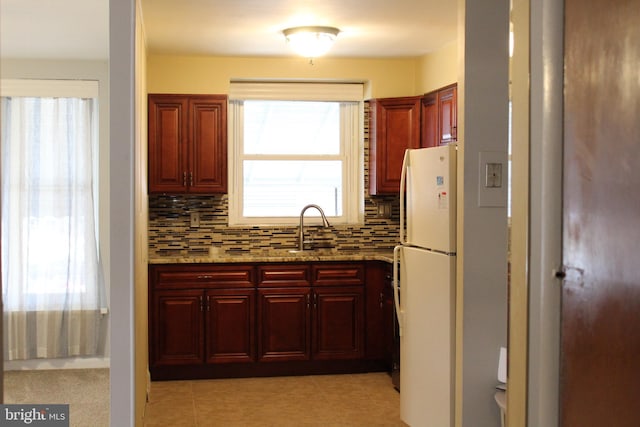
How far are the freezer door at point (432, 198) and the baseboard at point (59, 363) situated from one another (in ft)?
10.5

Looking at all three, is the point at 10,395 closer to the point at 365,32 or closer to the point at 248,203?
the point at 248,203

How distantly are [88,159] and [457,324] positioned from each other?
12.6 ft

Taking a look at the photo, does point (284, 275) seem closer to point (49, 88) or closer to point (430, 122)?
point (430, 122)

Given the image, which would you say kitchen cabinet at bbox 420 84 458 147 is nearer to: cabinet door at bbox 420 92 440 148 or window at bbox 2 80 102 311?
cabinet door at bbox 420 92 440 148

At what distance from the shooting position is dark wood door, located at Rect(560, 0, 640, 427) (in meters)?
1.34

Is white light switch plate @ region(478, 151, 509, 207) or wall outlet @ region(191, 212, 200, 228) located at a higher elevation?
white light switch plate @ region(478, 151, 509, 207)

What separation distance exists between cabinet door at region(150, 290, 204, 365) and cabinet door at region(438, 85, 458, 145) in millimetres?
2131

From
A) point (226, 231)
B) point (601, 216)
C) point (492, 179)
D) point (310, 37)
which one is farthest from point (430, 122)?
point (601, 216)

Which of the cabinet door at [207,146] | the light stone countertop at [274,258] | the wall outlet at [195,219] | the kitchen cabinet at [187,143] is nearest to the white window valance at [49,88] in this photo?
the kitchen cabinet at [187,143]

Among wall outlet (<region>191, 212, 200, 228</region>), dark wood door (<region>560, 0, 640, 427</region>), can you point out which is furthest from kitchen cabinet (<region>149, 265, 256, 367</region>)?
dark wood door (<region>560, 0, 640, 427</region>)

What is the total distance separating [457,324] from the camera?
3.21 m

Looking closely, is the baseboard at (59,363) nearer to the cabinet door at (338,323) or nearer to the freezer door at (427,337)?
the cabinet door at (338,323)

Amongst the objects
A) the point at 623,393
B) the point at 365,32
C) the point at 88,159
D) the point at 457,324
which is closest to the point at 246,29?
the point at 365,32

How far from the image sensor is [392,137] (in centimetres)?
585
